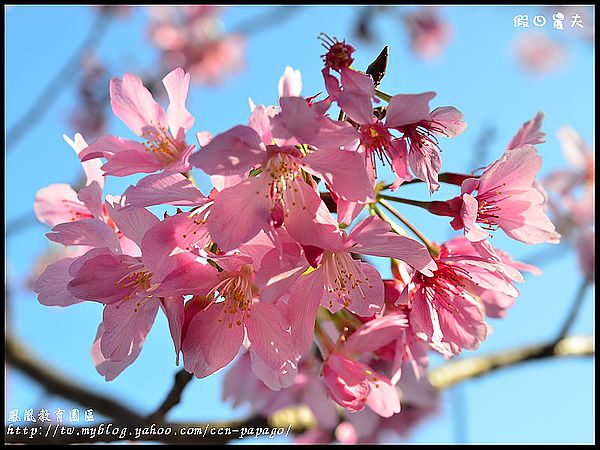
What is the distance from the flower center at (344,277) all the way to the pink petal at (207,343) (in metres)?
0.24

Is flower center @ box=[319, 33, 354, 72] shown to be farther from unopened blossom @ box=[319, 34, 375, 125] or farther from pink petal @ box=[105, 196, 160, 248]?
pink petal @ box=[105, 196, 160, 248]

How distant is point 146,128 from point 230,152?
0.42 m

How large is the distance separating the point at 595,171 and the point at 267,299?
7.93 ft

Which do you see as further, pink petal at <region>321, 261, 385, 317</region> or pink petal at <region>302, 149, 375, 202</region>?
pink petal at <region>321, 261, 385, 317</region>

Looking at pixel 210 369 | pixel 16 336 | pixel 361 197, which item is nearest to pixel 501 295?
pixel 361 197

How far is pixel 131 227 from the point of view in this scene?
1196 mm

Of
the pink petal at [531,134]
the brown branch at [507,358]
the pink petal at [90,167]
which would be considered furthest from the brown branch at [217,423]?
the pink petal at [531,134]

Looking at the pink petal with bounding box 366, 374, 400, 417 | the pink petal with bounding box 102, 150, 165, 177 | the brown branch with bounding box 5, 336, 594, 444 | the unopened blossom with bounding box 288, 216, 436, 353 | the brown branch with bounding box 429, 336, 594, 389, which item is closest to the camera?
the unopened blossom with bounding box 288, 216, 436, 353

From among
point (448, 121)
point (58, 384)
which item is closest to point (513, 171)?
point (448, 121)

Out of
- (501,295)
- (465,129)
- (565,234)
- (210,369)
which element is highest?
(465,129)

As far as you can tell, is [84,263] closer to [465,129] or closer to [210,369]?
[210,369]

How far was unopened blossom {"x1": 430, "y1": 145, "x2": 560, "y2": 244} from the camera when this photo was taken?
1.19 meters

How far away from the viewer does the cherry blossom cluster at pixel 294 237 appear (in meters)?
1.05

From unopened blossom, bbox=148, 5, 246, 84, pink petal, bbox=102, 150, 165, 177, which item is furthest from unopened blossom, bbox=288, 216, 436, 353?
unopened blossom, bbox=148, 5, 246, 84
